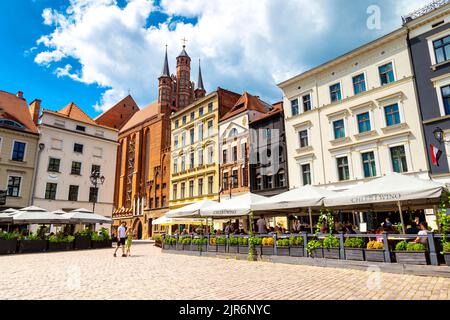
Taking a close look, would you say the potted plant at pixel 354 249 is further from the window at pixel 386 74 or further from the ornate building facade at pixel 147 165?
the ornate building facade at pixel 147 165

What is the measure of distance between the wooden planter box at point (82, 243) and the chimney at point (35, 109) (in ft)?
68.5

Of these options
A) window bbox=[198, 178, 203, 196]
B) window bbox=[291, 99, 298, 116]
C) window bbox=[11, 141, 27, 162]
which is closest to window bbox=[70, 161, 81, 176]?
window bbox=[11, 141, 27, 162]

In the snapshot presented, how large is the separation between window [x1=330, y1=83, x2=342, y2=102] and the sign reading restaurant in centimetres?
1609

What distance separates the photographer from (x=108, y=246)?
2455cm

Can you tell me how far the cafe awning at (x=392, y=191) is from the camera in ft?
28.0

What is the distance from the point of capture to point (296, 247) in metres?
11.6

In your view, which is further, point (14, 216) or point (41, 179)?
point (41, 179)

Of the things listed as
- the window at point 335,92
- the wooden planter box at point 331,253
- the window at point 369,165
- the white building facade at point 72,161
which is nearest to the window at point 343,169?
the window at point 369,165

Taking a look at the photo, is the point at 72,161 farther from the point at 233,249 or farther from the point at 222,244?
the point at 233,249
